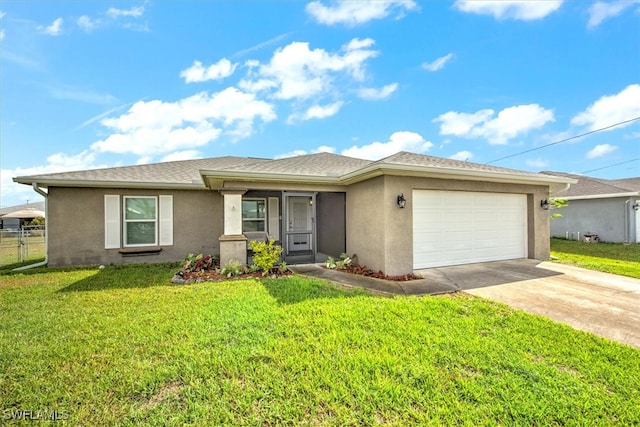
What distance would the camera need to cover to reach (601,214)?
1402cm

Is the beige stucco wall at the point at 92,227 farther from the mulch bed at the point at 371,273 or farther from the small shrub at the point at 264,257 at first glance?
the mulch bed at the point at 371,273

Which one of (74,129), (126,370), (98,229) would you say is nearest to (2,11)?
(98,229)

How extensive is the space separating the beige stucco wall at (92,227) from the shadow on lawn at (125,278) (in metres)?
0.85

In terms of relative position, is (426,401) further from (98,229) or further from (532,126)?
(532,126)

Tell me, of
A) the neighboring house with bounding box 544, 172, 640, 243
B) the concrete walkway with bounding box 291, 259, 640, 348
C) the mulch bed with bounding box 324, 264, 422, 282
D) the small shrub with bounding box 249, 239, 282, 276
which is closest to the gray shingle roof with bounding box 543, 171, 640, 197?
the neighboring house with bounding box 544, 172, 640, 243

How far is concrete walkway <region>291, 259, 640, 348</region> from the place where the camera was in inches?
157

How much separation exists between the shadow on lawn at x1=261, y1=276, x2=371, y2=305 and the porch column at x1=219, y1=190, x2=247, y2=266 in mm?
1465

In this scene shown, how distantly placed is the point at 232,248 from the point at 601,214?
18.4 meters

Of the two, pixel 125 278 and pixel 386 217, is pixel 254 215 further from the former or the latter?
pixel 386 217

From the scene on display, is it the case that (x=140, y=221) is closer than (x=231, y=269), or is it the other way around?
(x=231, y=269)

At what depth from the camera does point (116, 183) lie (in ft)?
27.4

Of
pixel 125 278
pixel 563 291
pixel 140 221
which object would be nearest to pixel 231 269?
pixel 125 278

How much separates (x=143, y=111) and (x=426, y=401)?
48.5 ft

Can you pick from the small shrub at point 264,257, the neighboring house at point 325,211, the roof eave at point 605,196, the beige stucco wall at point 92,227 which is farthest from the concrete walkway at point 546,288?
the roof eave at point 605,196
